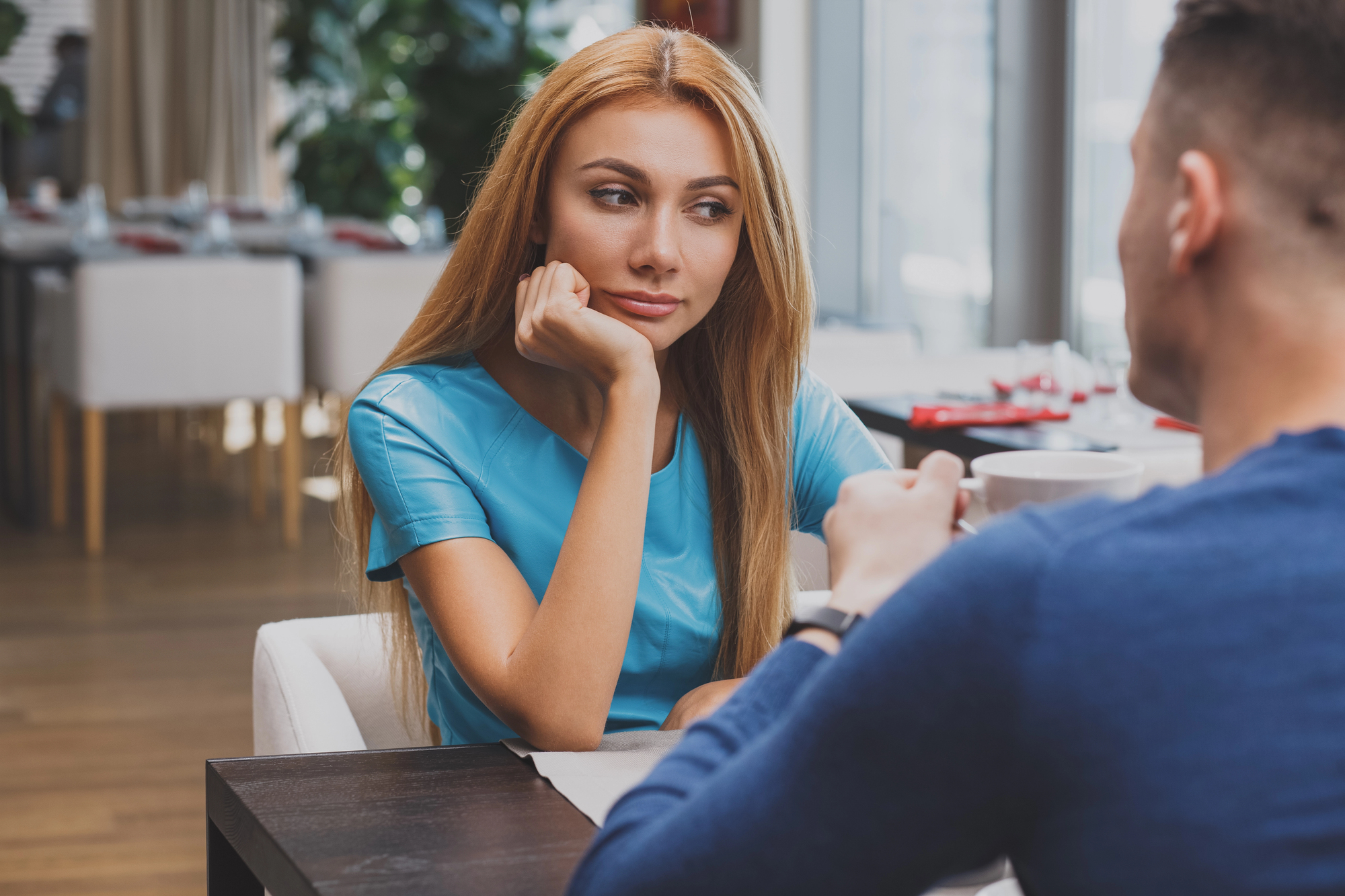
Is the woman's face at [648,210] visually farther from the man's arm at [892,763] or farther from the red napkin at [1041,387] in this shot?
the red napkin at [1041,387]

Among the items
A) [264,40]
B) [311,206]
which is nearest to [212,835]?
[311,206]

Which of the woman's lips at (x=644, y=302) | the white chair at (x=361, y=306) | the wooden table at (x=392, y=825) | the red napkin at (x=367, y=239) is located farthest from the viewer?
the red napkin at (x=367, y=239)

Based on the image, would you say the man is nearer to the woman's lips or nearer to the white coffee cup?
the white coffee cup

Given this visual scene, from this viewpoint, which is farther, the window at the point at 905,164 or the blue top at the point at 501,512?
the window at the point at 905,164

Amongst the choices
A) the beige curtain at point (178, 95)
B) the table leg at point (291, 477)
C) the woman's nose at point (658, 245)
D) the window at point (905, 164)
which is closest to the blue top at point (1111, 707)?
the woman's nose at point (658, 245)

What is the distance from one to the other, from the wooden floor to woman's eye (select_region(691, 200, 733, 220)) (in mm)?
1477

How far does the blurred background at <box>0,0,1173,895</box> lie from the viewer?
3.00 meters

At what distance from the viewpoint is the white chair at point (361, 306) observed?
4.86m

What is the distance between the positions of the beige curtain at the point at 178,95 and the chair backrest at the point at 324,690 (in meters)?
9.29

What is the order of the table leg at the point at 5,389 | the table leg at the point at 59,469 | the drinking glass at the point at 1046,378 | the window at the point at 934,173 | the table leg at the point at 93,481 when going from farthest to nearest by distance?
1. the table leg at the point at 5,389
2. the table leg at the point at 59,469
3. the window at the point at 934,173
4. the table leg at the point at 93,481
5. the drinking glass at the point at 1046,378

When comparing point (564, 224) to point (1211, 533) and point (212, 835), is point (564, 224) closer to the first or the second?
point (212, 835)

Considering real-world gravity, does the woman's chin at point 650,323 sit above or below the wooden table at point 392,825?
above

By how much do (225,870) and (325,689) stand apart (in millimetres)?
276

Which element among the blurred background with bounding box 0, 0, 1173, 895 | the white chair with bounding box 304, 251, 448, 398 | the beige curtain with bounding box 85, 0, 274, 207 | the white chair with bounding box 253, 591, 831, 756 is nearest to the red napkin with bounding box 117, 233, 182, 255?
the blurred background with bounding box 0, 0, 1173, 895
